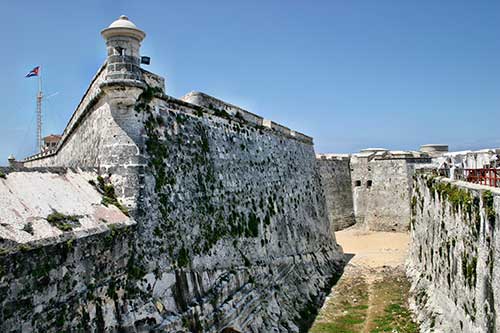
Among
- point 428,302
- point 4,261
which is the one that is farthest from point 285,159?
point 4,261

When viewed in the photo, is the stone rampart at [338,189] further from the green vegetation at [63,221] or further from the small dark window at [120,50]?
the green vegetation at [63,221]

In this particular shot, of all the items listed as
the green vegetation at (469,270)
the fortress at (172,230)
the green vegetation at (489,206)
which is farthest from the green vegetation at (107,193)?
the green vegetation at (469,270)

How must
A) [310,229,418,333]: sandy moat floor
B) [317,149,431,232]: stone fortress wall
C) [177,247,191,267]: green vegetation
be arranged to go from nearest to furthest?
[177,247,191,267]: green vegetation
[310,229,418,333]: sandy moat floor
[317,149,431,232]: stone fortress wall

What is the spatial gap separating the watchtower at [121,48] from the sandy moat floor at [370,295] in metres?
9.36

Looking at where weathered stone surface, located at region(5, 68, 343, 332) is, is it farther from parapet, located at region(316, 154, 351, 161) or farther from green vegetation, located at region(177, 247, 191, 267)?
parapet, located at region(316, 154, 351, 161)

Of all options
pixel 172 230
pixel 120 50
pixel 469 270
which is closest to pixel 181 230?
pixel 172 230

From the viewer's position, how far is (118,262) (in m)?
7.45

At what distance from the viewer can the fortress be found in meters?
6.39

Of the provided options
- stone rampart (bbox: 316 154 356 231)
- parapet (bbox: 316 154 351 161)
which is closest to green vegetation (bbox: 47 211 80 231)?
stone rampart (bbox: 316 154 356 231)

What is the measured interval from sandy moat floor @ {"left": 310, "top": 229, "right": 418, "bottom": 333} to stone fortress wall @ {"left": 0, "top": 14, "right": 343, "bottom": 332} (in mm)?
875

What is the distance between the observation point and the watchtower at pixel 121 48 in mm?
8352

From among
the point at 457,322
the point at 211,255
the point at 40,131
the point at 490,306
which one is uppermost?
the point at 40,131

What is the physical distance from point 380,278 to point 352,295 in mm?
2984

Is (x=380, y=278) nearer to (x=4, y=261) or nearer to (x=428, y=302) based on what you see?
(x=428, y=302)
